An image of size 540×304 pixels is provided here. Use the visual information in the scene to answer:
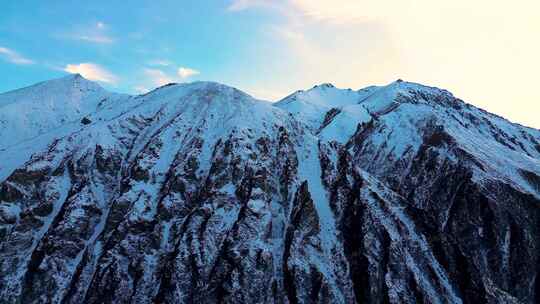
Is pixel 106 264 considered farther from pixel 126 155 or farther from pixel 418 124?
pixel 418 124

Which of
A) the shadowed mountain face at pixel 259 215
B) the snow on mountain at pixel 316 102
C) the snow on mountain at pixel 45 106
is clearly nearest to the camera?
the shadowed mountain face at pixel 259 215

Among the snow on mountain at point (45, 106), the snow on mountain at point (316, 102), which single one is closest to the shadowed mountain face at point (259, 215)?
the snow on mountain at point (316, 102)

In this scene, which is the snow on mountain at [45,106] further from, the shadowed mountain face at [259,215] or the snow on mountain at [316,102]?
the snow on mountain at [316,102]

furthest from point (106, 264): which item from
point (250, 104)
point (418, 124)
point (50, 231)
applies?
point (418, 124)

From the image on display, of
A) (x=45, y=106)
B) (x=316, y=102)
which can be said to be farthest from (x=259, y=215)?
(x=45, y=106)

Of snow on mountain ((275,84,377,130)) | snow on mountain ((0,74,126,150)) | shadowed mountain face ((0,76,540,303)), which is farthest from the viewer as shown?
snow on mountain ((275,84,377,130))

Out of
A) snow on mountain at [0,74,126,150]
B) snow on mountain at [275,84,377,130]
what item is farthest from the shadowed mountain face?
snow on mountain at [0,74,126,150]

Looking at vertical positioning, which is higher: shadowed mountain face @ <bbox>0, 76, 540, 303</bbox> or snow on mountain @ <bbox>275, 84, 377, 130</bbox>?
snow on mountain @ <bbox>275, 84, 377, 130</bbox>

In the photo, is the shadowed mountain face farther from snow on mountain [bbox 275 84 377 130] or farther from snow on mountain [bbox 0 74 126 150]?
snow on mountain [bbox 0 74 126 150]
